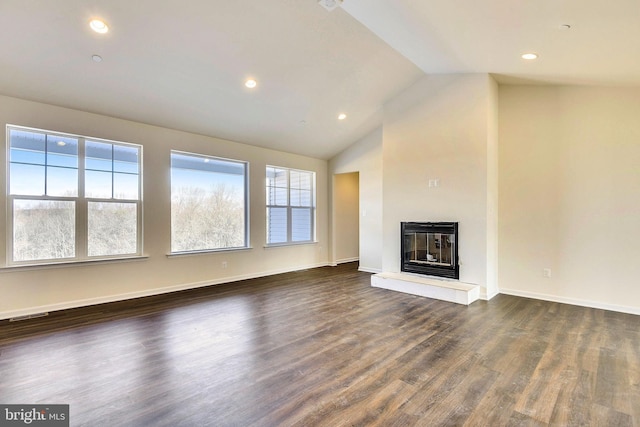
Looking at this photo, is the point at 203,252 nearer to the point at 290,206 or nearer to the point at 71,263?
the point at 71,263

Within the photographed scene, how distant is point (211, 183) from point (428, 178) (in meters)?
3.83

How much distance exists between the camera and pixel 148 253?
4.78m

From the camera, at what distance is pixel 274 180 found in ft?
21.9

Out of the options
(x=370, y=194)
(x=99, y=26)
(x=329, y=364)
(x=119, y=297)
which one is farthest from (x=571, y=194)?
(x=119, y=297)

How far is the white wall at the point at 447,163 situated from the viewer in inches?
177

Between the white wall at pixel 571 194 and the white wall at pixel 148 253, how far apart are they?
4211mm

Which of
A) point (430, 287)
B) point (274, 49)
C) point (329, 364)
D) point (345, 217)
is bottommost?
point (329, 364)

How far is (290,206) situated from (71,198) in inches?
153

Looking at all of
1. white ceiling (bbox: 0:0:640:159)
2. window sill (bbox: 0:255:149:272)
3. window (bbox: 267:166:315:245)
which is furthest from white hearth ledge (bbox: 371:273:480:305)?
window sill (bbox: 0:255:149:272)

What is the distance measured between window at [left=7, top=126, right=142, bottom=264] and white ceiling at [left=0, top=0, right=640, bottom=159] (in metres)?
0.56

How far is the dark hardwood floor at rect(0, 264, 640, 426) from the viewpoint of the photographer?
1.93m

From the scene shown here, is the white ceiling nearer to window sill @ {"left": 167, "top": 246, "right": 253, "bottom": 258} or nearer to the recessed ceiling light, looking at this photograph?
the recessed ceiling light

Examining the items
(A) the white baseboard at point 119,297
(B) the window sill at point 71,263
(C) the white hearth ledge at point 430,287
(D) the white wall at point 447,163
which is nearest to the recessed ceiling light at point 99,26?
(B) the window sill at point 71,263

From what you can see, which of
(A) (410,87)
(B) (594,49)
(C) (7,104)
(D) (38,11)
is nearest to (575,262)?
(B) (594,49)
